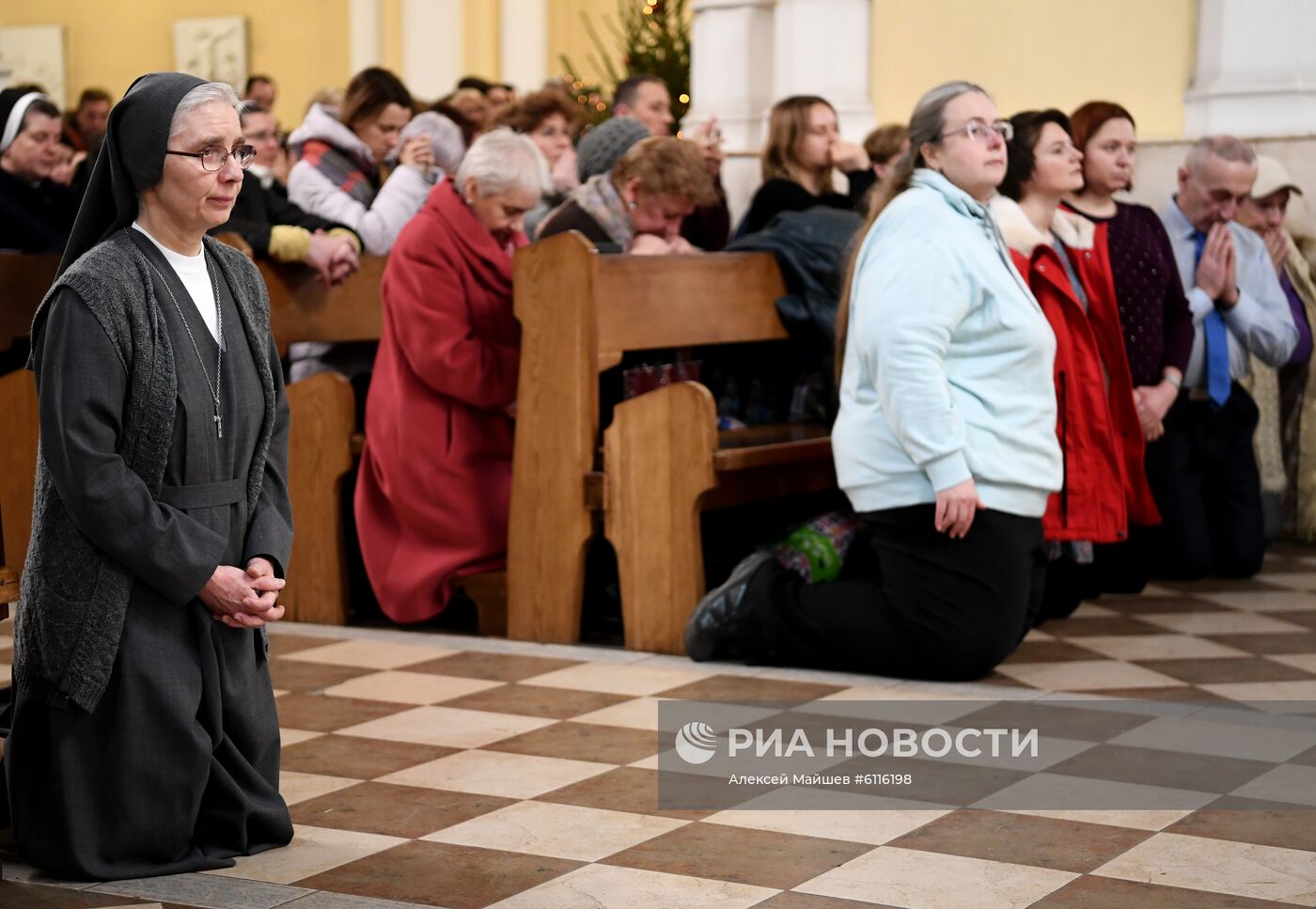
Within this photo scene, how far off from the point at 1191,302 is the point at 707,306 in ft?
6.45

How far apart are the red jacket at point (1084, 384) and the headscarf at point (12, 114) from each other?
12.6ft

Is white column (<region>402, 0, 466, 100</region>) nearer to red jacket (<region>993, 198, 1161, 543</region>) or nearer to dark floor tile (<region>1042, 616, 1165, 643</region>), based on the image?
red jacket (<region>993, 198, 1161, 543</region>)

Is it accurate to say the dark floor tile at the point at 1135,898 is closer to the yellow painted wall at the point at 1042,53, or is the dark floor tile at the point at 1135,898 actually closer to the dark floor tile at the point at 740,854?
the dark floor tile at the point at 740,854

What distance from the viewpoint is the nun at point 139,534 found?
3.20m

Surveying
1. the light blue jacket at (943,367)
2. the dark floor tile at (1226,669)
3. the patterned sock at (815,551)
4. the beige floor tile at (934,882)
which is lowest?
the dark floor tile at (1226,669)

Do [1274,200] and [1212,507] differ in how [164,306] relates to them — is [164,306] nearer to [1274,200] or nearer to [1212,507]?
[1212,507]

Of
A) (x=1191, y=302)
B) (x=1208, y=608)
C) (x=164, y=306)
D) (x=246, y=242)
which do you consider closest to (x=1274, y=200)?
(x=1191, y=302)

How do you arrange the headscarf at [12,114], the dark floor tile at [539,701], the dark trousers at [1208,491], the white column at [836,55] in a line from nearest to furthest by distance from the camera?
1. the dark floor tile at [539,701]
2. the dark trousers at [1208,491]
3. the headscarf at [12,114]
4. the white column at [836,55]

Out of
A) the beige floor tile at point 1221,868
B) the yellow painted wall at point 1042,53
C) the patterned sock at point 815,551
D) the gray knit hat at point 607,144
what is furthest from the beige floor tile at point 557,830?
the yellow painted wall at point 1042,53

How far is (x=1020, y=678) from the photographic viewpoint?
4969mm

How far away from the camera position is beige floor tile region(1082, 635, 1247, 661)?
210 inches

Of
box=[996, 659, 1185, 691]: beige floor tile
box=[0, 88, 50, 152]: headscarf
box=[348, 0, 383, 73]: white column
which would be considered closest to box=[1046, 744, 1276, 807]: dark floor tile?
box=[996, 659, 1185, 691]: beige floor tile

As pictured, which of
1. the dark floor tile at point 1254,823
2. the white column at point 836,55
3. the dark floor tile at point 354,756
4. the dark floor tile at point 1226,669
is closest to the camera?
the dark floor tile at point 1254,823

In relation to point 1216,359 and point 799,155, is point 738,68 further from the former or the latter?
point 1216,359
